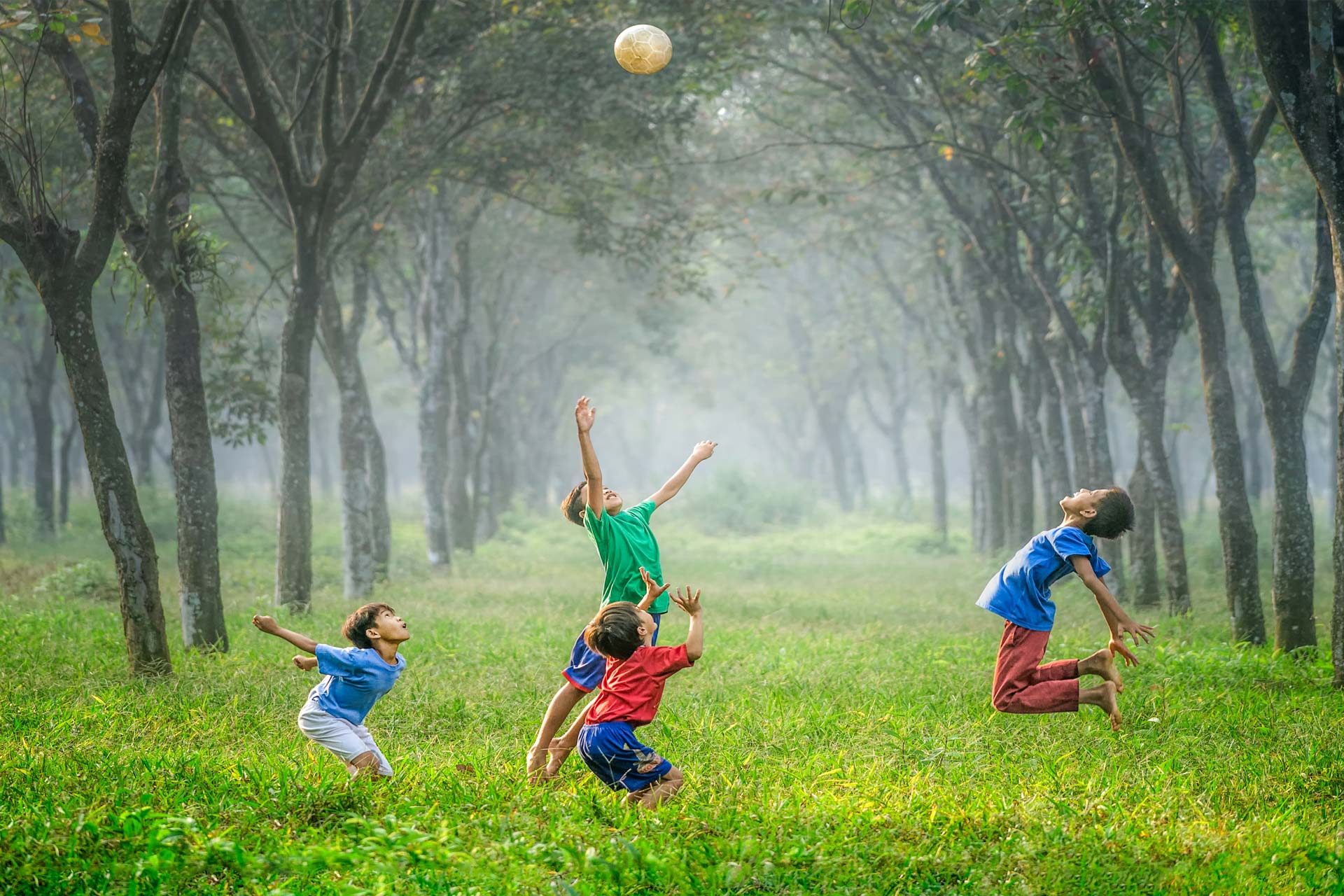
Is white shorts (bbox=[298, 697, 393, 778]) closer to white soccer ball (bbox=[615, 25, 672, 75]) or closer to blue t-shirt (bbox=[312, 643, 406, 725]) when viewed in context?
blue t-shirt (bbox=[312, 643, 406, 725])

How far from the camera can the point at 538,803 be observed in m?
4.98

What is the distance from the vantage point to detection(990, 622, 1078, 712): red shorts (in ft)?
20.6

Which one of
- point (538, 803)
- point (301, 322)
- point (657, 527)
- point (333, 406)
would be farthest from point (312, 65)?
point (333, 406)

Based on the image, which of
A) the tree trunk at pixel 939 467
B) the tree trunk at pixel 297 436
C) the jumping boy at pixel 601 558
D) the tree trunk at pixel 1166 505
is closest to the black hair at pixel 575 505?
the jumping boy at pixel 601 558

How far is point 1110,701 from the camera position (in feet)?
20.7

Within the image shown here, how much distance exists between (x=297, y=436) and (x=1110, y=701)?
9228 mm

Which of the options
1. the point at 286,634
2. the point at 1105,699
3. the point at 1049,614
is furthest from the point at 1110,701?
the point at 286,634

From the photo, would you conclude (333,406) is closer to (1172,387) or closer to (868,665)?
(1172,387)

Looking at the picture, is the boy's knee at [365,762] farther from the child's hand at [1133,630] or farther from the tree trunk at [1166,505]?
the tree trunk at [1166,505]

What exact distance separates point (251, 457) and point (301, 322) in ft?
187

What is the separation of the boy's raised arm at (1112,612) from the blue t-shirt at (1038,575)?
0.08 m

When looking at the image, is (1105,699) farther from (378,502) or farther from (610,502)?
(378,502)

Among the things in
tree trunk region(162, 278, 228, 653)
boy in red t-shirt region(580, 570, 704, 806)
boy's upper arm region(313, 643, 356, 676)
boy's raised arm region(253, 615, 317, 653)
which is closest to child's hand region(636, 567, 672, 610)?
boy in red t-shirt region(580, 570, 704, 806)

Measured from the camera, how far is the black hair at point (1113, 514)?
6160mm
